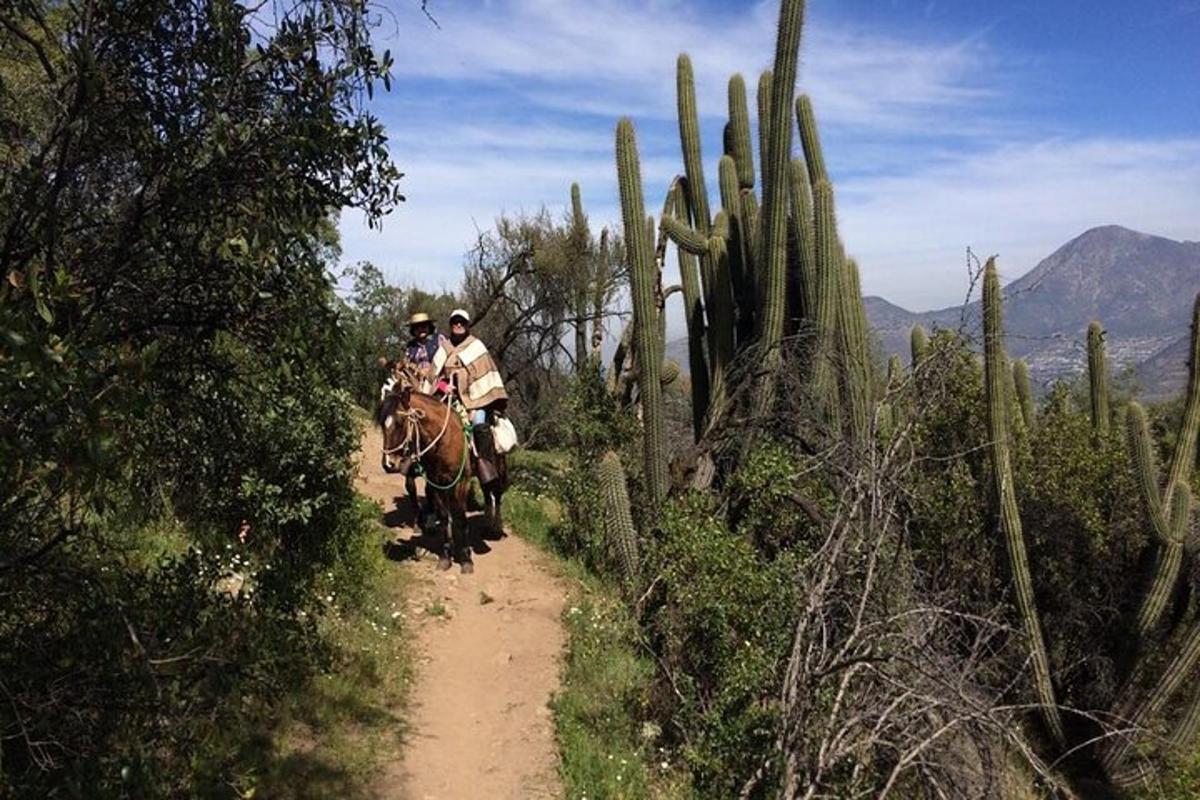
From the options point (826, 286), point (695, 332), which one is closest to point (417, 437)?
point (695, 332)

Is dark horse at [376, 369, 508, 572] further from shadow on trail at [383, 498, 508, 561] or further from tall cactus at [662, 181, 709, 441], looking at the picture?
tall cactus at [662, 181, 709, 441]

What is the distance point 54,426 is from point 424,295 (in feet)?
70.0

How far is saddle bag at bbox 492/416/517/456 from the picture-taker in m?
9.98

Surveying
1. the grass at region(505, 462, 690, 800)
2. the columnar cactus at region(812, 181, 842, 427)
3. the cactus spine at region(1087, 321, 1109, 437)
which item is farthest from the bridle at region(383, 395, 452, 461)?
the cactus spine at region(1087, 321, 1109, 437)

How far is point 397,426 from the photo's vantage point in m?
8.41

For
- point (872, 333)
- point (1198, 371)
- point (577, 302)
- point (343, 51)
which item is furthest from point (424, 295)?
point (343, 51)

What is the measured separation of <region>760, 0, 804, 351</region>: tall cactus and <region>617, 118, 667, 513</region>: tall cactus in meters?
1.26

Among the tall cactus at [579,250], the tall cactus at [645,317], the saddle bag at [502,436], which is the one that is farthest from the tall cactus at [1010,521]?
the tall cactus at [579,250]

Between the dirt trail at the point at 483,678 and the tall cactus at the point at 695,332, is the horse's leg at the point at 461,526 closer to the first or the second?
the dirt trail at the point at 483,678

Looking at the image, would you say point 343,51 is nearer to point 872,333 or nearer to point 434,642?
point 434,642

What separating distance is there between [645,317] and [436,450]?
2718 millimetres

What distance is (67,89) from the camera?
3051 mm

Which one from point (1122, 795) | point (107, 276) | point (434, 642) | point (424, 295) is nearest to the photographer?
point (107, 276)

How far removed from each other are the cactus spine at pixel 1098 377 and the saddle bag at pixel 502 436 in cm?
710
